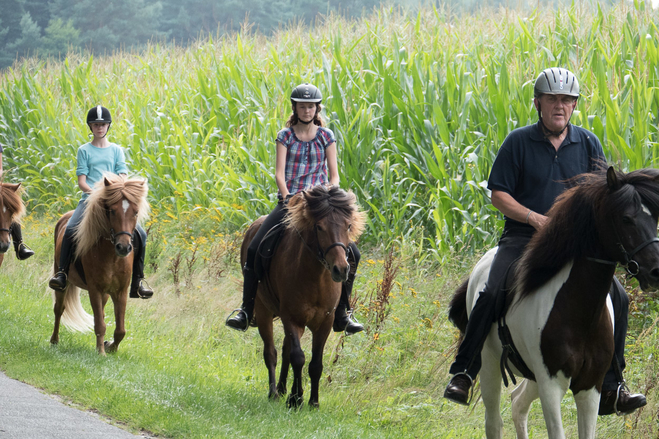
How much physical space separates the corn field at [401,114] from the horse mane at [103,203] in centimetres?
318

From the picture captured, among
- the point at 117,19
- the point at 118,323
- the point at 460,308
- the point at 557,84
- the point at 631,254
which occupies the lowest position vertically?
the point at 118,323

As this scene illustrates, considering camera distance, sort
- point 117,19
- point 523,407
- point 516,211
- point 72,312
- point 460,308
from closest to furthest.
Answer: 1. point 516,211
2. point 523,407
3. point 460,308
4. point 72,312
5. point 117,19

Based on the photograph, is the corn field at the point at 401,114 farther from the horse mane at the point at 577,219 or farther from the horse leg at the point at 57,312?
the horse mane at the point at 577,219

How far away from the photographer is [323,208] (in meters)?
5.79

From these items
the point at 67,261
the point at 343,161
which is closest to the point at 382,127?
the point at 343,161

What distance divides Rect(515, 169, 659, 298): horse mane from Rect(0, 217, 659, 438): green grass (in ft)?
6.17

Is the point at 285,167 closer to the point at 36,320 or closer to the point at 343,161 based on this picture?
the point at 343,161

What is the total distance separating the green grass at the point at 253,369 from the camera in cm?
563

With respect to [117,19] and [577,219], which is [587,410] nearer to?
[577,219]

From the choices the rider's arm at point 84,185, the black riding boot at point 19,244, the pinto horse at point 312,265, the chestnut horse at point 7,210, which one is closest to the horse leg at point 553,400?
the pinto horse at point 312,265

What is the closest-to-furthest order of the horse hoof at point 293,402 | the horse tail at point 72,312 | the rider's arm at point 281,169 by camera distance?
1. the horse hoof at point 293,402
2. the rider's arm at point 281,169
3. the horse tail at point 72,312

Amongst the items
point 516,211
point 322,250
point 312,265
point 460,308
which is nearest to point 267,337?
point 312,265

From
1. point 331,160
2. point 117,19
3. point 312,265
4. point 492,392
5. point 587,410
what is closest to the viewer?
point 587,410

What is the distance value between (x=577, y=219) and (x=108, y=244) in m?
5.30
